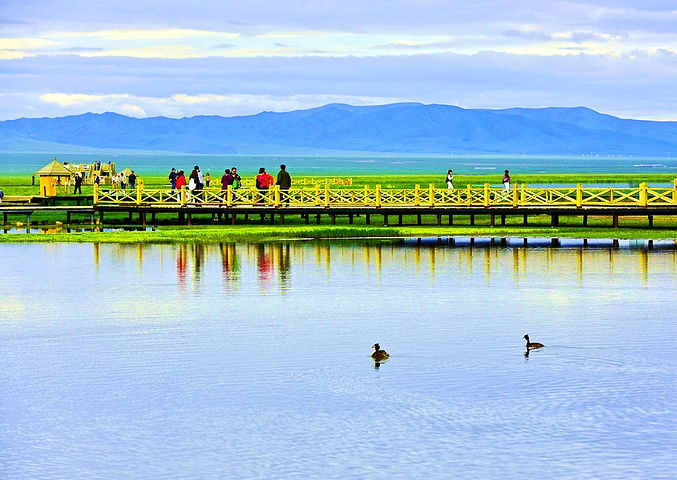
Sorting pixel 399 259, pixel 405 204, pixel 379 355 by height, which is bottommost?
pixel 379 355

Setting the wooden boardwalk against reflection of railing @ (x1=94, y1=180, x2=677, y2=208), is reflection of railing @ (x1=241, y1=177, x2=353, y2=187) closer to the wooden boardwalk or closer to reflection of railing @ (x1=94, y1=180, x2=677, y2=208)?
reflection of railing @ (x1=94, y1=180, x2=677, y2=208)

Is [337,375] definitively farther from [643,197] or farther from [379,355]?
[643,197]

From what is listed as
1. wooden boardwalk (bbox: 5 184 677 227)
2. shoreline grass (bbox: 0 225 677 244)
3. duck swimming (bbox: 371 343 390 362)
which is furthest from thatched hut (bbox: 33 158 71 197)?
duck swimming (bbox: 371 343 390 362)

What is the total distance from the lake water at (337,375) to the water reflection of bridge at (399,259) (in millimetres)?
285

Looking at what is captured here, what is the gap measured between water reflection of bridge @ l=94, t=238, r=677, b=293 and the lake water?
285 mm

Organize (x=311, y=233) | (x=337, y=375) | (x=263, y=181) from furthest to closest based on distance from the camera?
(x=263, y=181), (x=311, y=233), (x=337, y=375)

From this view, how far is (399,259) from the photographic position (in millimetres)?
35562

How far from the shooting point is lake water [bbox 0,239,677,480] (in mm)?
14164

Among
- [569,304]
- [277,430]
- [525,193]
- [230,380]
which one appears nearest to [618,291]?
[569,304]

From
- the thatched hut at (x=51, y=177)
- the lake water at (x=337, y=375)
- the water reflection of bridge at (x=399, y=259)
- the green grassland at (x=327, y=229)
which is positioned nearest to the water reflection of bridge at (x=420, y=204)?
the green grassland at (x=327, y=229)

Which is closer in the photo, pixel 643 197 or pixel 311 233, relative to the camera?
pixel 311 233

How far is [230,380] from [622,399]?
561 cm

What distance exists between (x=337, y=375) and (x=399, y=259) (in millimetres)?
17309

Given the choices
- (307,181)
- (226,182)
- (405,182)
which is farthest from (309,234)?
(405,182)
